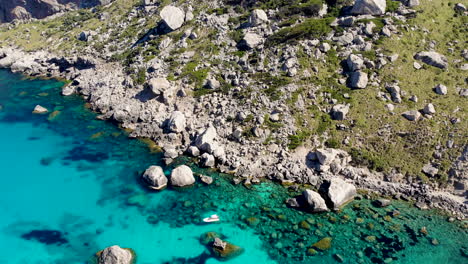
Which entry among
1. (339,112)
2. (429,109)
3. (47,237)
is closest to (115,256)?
(47,237)

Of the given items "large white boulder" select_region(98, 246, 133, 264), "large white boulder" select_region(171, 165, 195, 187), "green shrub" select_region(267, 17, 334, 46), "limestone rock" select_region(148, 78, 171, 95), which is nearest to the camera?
"large white boulder" select_region(98, 246, 133, 264)

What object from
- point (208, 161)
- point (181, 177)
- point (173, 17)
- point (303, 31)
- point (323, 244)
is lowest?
point (323, 244)

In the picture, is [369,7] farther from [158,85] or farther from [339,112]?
[158,85]

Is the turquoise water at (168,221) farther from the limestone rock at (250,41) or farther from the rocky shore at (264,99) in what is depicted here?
the limestone rock at (250,41)

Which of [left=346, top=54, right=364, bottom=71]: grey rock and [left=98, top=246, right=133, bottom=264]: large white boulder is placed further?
[left=346, top=54, right=364, bottom=71]: grey rock

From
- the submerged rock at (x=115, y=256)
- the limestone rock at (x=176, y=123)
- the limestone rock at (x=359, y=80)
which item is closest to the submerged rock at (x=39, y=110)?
the limestone rock at (x=176, y=123)

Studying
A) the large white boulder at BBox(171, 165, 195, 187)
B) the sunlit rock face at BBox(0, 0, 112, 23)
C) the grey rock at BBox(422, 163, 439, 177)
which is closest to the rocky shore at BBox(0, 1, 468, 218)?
the grey rock at BBox(422, 163, 439, 177)

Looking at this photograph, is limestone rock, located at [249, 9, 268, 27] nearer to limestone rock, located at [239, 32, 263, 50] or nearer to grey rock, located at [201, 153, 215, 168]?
limestone rock, located at [239, 32, 263, 50]

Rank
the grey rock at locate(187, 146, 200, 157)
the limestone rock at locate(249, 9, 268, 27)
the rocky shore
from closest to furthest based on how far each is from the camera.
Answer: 1. the rocky shore
2. the grey rock at locate(187, 146, 200, 157)
3. the limestone rock at locate(249, 9, 268, 27)
